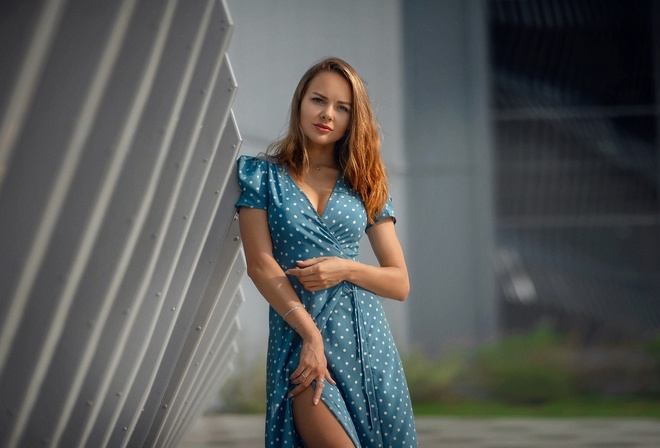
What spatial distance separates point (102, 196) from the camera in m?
1.80

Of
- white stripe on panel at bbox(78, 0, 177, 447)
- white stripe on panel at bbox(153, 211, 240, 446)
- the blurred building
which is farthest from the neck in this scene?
the blurred building

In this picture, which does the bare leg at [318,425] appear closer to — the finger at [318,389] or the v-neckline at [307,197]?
the finger at [318,389]

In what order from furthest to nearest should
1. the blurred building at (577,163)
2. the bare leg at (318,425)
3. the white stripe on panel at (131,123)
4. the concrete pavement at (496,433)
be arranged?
the blurred building at (577,163)
the concrete pavement at (496,433)
the bare leg at (318,425)
the white stripe on panel at (131,123)

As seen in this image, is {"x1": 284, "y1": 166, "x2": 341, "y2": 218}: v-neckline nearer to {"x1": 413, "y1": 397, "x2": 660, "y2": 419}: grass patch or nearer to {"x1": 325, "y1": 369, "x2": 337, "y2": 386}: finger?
{"x1": 325, "y1": 369, "x2": 337, "y2": 386}: finger

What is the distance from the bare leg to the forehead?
0.74 m

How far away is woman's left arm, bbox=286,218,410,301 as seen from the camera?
2.34m

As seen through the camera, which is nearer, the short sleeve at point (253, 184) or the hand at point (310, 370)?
the hand at point (310, 370)

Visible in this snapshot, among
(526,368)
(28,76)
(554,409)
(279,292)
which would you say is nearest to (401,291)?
(279,292)

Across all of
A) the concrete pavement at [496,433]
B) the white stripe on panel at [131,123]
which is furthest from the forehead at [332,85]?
the concrete pavement at [496,433]

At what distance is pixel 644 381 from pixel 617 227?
4.57 ft

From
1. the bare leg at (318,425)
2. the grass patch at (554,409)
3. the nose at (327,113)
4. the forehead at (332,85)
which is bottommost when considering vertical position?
the grass patch at (554,409)

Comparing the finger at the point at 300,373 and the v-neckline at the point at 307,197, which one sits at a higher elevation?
the v-neckline at the point at 307,197

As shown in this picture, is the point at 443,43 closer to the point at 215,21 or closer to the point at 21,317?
the point at 215,21

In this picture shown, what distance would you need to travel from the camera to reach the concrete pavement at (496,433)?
18.6 ft
